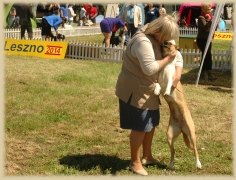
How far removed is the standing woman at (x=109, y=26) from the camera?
13.1 metres

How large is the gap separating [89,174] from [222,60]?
7.67 metres

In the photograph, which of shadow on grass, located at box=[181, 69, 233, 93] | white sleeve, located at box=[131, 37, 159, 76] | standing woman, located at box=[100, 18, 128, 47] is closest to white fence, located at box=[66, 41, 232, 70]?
shadow on grass, located at box=[181, 69, 233, 93]

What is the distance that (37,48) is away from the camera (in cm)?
1282

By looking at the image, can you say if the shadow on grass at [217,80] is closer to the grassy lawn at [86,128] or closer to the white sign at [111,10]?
the grassy lawn at [86,128]

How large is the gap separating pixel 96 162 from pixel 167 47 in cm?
154

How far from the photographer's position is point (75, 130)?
5.68 m

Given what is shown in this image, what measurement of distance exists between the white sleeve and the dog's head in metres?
0.16

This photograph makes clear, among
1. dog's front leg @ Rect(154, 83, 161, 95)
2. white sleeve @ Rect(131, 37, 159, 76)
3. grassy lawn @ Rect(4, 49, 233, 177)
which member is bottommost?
grassy lawn @ Rect(4, 49, 233, 177)

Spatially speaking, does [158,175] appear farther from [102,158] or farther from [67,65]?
[67,65]

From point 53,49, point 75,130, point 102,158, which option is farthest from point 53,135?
point 53,49

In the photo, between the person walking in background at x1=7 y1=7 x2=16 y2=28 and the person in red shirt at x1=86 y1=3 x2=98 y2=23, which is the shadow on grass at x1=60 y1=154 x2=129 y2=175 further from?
the person in red shirt at x1=86 y1=3 x2=98 y2=23

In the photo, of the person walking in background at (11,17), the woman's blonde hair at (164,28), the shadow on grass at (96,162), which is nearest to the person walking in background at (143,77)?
the woman's blonde hair at (164,28)

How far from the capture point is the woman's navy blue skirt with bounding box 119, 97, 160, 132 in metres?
3.99

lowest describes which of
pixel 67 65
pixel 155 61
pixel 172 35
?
pixel 67 65
